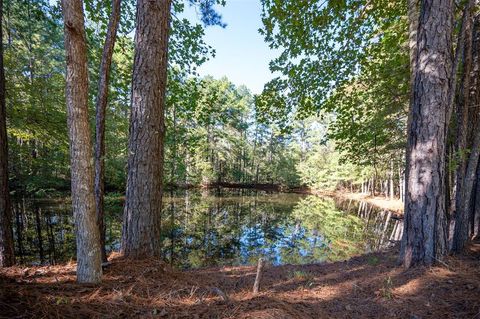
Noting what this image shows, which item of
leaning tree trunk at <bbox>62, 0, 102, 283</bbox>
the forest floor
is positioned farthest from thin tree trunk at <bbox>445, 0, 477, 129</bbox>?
leaning tree trunk at <bbox>62, 0, 102, 283</bbox>

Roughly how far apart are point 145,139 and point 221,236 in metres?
8.51

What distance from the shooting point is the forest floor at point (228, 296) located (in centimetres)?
184

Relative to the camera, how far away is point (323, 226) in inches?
550

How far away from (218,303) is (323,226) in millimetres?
13209

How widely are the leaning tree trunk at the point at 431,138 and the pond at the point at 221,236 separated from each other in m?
5.10

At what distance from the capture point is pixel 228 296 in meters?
2.63

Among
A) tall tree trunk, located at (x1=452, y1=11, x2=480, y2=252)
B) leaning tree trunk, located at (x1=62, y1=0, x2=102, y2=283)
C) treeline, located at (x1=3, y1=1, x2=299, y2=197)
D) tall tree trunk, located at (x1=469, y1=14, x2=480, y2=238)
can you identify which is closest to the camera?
leaning tree trunk, located at (x1=62, y1=0, x2=102, y2=283)

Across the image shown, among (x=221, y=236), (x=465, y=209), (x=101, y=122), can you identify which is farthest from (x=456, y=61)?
(x=221, y=236)

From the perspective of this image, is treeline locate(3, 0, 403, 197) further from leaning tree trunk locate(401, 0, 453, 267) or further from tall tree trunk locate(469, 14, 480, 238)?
leaning tree trunk locate(401, 0, 453, 267)

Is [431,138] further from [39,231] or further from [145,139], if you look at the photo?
[39,231]

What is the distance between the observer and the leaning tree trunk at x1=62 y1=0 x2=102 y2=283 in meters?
2.32

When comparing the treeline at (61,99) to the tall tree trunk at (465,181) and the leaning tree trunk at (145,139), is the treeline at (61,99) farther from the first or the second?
the tall tree trunk at (465,181)

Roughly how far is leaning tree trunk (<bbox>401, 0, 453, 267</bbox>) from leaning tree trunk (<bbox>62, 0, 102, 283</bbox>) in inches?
160

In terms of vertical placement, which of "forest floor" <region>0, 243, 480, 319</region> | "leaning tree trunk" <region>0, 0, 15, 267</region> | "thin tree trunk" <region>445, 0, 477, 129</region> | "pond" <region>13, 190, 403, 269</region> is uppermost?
"thin tree trunk" <region>445, 0, 477, 129</region>
